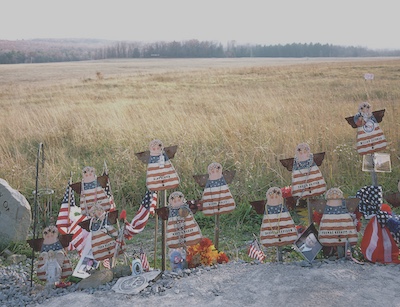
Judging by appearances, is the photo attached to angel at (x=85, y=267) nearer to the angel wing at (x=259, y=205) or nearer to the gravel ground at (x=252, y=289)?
the gravel ground at (x=252, y=289)

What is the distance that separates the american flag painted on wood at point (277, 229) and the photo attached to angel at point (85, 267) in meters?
1.21

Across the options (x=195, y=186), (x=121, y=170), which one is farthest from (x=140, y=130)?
(x=195, y=186)

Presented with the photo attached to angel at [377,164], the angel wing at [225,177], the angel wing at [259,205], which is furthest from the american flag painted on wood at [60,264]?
the photo attached to angel at [377,164]

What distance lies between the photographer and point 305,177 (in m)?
3.88

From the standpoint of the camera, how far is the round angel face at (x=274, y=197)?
3680 millimetres

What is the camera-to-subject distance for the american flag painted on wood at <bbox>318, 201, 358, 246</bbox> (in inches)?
→ 145

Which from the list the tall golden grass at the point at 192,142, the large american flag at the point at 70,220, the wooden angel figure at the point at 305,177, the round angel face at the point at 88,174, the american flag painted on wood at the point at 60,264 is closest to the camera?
the american flag painted on wood at the point at 60,264

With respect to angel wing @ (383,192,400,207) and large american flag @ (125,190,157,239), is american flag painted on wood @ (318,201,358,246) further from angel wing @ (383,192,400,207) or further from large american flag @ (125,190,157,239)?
large american flag @ (125,190,157,239)

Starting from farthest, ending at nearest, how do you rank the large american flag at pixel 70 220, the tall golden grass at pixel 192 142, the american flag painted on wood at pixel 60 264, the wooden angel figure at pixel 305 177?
the tall golden grass at pixel 192 142
the large american flag at pixel 70 220
the wooden angel figure at pixel 305 177
the american flag painted on wood at pixel 60 264

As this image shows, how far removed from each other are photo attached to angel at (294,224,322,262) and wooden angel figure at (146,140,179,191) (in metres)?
0.95

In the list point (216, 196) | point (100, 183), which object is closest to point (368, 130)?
point (216, 196)

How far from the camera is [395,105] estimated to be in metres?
8.65

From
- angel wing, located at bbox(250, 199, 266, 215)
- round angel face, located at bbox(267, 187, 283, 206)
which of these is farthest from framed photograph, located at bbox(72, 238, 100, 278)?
round angel face, located at bbox(267, 187, 283, 206)

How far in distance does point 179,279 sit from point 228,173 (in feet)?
2.80
